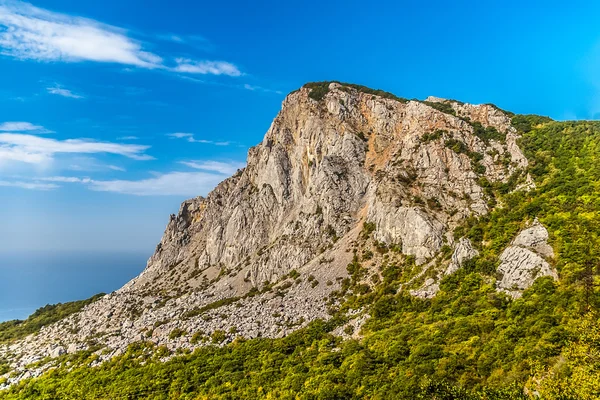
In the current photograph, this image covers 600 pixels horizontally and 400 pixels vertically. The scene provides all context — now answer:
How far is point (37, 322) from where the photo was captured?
11569cm

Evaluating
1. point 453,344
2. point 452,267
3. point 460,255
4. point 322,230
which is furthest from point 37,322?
point 453,344

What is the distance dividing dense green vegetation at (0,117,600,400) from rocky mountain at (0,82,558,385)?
2253 millimetres

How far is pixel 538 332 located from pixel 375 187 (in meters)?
53.8

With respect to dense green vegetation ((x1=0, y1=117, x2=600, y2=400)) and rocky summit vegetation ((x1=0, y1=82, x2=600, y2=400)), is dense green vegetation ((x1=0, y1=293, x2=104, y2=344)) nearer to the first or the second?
rocky summit vegetation ((x1=0, y1=82, x2=600, y2=400))

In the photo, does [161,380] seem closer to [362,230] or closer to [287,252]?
[287,252]

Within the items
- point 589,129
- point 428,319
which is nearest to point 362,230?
point 428,319

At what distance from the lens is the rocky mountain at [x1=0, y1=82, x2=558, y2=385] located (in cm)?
6819

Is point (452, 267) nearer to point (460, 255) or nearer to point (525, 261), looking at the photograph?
point (460, 255)

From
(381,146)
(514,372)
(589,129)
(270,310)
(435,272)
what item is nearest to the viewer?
Answer: (514,372)

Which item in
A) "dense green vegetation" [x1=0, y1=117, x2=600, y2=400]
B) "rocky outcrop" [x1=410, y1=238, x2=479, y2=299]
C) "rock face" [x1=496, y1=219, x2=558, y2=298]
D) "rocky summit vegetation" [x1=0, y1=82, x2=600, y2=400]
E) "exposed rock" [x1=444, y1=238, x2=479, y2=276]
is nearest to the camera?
"dense green vegetation" [x1=0, y1=117, x2=600, y2=400]

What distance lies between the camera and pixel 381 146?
101438mm

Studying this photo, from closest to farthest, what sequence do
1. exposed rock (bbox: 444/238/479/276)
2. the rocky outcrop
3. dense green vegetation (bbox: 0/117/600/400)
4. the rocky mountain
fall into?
dense green vegetation (bbox: 0/117/600/400), the rocky outcrop, exposed rock (bbox: 444/238/479/276), the rocky mountain

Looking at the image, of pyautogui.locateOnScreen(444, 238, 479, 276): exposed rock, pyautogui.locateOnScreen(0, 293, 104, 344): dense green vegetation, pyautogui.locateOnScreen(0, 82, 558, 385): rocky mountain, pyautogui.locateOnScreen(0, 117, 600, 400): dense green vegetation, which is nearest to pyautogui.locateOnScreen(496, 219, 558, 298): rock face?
pyautogui.locateOnScreen(0, 82, 558, 385): rocky mountain

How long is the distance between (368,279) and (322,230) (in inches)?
858
